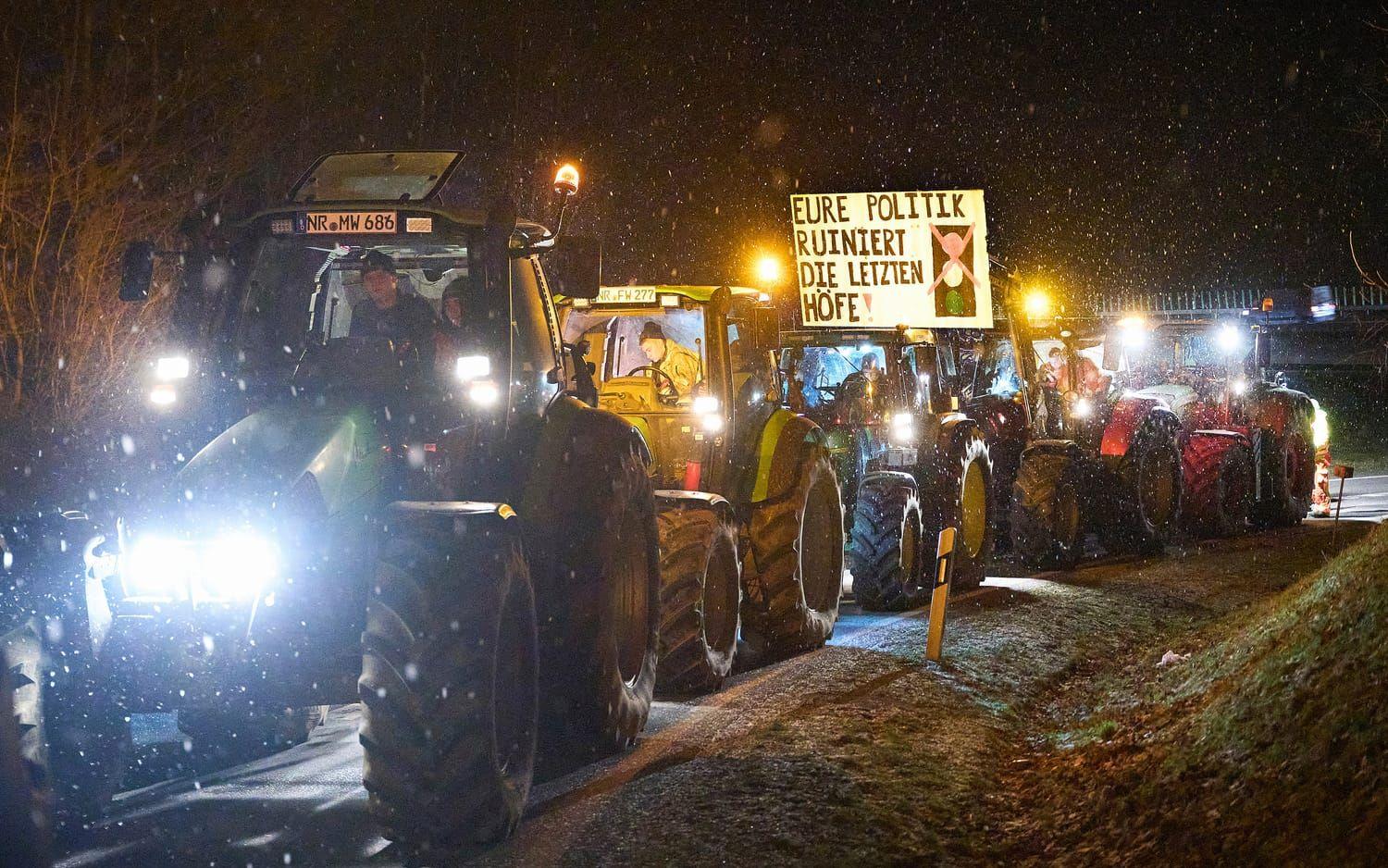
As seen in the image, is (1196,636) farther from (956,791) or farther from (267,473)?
(267,473)

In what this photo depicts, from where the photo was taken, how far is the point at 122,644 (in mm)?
6207

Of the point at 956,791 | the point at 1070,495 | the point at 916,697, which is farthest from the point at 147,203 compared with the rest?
the point at 956,791

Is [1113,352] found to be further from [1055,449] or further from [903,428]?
[903,428]

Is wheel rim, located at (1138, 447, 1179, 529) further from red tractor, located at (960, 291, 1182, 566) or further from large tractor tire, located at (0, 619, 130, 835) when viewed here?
large tractor tire, located at (0, 619, 130, 835)

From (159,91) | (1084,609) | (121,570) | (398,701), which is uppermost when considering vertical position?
(159,91)

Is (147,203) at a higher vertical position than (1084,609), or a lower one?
higher

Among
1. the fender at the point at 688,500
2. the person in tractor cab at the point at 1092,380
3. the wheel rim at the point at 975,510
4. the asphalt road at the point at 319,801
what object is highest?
the person in tractor cab at the point at 1092,380

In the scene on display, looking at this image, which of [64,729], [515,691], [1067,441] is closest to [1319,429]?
[1067,441]

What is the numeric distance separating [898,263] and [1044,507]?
3225 mm

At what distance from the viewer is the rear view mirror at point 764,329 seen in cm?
1192

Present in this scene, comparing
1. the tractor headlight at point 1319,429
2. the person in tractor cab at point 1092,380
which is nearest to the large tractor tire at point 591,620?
the person in tractor cab at point 1092,380

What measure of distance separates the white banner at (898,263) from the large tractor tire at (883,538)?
2.68 m

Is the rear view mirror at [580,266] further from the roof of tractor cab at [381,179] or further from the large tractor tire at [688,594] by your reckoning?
the large tractor tire at [688,594]

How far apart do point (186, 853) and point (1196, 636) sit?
8.03m
